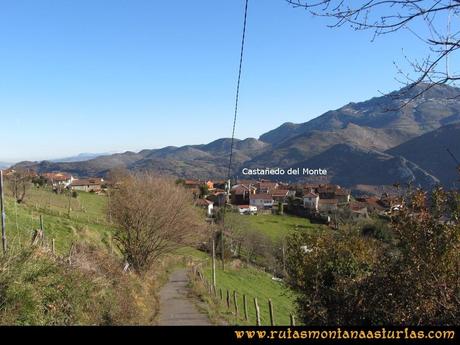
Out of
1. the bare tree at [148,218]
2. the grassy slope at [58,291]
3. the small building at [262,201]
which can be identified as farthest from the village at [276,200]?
the grassy slope at [58,291]

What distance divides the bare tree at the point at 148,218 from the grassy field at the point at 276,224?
30.0m

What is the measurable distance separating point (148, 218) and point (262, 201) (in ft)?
241

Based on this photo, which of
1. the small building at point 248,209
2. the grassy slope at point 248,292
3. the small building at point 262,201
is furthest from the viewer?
the small building at point 262,201

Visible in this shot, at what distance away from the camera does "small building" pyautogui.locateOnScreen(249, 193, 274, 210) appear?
97.1 metres

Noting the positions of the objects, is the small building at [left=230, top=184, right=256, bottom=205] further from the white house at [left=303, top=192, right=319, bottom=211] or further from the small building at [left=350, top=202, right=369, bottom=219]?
the small building at [left=350, top=202, right=369, bottom=219]

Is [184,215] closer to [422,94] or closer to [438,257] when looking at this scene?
[438,257]

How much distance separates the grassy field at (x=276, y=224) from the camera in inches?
2359

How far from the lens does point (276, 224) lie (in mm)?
68875

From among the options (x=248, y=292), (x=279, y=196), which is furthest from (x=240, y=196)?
(x=248, y=292)

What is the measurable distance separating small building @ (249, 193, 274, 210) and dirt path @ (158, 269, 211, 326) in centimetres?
6631

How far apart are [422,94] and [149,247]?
25132mm

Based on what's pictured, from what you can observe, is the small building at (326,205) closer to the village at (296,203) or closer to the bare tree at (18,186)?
the village at (296,203)

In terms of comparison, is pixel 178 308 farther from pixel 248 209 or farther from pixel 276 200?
pixel 276 200

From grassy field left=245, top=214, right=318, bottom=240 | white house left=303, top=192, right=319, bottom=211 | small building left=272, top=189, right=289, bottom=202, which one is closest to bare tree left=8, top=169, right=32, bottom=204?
grassy field left=245, top=214, right=318, bottom=240
